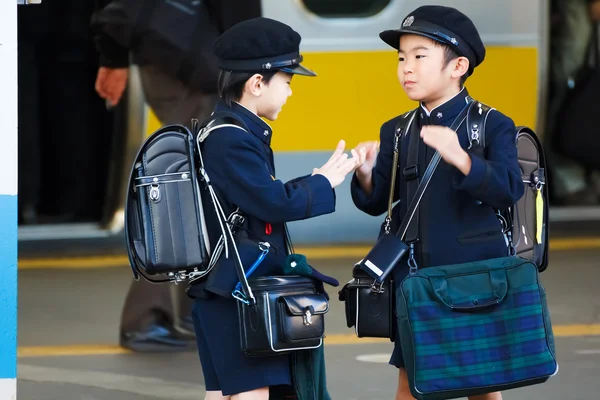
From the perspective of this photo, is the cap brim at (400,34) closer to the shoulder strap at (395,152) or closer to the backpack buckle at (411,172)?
the shoulder strap at (395,152)

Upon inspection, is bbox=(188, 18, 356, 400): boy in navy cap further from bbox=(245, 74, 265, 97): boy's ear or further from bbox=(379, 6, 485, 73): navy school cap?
bbox=(379, 6, 485, 73): navy school cap

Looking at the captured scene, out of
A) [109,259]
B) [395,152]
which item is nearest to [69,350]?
[109,259]

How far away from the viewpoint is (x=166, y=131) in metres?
2.76

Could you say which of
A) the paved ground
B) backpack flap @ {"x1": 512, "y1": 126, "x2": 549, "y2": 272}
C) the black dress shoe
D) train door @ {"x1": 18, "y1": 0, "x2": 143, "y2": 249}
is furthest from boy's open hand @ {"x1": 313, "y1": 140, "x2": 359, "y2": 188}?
train door @ {"x1": 18, "y1": 0, "x2": 143, "y2": 249}

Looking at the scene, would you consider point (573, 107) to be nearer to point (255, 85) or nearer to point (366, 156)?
point (366, 156)

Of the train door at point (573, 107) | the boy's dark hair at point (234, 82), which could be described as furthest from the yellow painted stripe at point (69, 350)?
the train door at point (573, 107)

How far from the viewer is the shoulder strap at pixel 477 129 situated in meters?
2.82

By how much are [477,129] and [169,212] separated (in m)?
0.82

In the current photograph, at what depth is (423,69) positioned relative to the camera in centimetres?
287

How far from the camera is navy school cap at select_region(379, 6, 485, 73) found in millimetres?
2842

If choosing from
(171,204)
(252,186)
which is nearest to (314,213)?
(252,186)

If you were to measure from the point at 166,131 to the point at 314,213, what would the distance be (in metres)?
0.43

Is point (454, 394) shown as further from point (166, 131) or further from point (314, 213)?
point (166, 131)

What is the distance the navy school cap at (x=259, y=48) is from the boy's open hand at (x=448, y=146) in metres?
0.42
